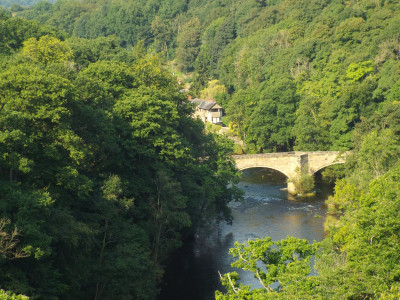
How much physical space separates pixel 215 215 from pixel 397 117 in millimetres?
22621

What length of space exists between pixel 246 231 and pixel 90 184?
23261 millimetres

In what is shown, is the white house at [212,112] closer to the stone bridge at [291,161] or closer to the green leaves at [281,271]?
the stone bridge at [291,161]

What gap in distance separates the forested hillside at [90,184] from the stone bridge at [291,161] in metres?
14.4

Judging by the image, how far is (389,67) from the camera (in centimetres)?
7356

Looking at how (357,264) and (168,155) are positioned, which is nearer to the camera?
(357,264)

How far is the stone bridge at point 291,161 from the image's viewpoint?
217ft

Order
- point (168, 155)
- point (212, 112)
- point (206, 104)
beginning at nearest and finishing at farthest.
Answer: point (168, 155)
point (212, 112)
point (206, 104)

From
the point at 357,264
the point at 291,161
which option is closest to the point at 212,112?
the point at 291,161

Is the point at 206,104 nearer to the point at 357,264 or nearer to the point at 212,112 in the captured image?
the point at 212,112

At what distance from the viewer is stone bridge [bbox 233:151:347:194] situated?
2606 inches

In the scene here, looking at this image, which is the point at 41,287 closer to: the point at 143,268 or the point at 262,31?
the point at 143,268

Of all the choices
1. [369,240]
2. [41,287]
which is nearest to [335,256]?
[369,240]

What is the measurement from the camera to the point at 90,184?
32438 millimetres

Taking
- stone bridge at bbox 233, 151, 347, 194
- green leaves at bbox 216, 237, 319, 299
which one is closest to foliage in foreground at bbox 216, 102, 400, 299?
green leaves at bbox 216, 237, 319, 299
